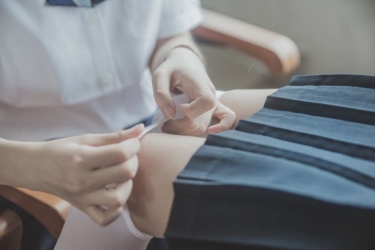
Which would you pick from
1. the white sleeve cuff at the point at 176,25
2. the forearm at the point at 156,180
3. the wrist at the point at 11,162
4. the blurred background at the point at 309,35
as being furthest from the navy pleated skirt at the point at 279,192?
the blurred background at the point at 309,35

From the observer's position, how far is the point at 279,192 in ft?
1.13

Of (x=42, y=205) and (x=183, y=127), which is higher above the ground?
(x=183, y=127)

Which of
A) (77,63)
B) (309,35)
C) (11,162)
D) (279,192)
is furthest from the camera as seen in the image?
(309,35)

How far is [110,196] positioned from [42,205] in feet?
0.56

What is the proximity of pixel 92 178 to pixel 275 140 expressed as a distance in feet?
0.54

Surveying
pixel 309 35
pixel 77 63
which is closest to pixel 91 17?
pixel 77 63

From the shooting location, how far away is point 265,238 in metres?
0.34

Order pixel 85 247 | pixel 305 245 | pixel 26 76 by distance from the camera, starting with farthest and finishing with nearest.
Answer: pixel 26 76 < pixel 85 247 < pixel 305 245

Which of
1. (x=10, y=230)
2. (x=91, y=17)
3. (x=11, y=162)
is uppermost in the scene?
(x=91, y=17)

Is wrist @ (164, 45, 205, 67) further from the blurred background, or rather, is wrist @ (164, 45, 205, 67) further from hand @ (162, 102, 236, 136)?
the blurred background

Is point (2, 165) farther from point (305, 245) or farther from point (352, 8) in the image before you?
point (352, 8)

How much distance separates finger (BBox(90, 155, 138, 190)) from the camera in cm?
38

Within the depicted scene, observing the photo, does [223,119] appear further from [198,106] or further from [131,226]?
[131,226]

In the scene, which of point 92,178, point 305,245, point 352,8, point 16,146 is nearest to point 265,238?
point 305,245
